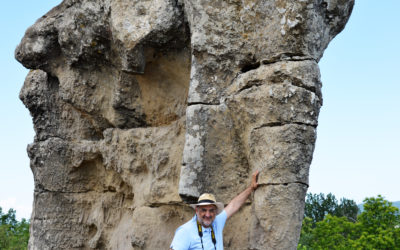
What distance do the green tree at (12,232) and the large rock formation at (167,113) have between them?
8972 millimetres

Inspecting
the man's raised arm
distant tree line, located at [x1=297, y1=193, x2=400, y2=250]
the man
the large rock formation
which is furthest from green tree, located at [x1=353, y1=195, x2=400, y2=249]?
the man

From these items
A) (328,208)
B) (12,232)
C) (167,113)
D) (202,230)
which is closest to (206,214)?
(202,230)

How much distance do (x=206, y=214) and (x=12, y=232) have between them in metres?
15.1

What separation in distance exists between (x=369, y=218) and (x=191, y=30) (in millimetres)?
11270

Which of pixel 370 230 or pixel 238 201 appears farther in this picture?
pixel 370 230

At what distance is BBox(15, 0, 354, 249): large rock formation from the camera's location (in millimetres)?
5379

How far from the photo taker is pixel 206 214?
16.6 ft

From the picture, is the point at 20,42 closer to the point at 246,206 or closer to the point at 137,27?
the point at 137,27

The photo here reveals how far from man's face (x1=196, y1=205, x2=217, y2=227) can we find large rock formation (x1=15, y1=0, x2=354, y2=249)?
0.57m

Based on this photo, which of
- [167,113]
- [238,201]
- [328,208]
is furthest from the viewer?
[328,208]

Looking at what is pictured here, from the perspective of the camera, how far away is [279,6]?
221 inches

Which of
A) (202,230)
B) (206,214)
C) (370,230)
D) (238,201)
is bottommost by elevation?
(202,230)

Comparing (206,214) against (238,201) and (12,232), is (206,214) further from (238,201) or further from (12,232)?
(12,232)

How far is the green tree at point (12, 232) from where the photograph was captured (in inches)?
650
